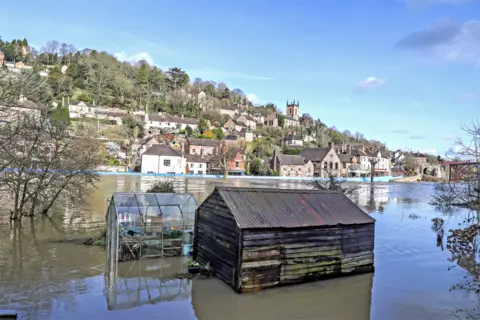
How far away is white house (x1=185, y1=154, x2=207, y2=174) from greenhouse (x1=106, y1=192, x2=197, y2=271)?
197ft

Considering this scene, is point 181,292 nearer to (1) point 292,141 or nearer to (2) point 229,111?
(1) point 292,141

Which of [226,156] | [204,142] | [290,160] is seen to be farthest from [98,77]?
[290,160]

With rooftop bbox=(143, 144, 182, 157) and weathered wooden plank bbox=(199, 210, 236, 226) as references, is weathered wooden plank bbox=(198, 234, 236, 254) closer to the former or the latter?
weathered wooden plank bbox=(199, 210, 236, 226)

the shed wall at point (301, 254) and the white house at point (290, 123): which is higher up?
the white house at point (290, 123)

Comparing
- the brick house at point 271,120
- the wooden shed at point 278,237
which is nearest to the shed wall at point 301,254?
the wooden shed at point 278,237

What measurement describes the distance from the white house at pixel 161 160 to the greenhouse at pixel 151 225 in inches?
2091

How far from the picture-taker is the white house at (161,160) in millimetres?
68125

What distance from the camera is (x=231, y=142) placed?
90.1 metres

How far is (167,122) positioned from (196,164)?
65.2 feet

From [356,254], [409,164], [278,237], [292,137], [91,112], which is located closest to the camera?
[278,237]

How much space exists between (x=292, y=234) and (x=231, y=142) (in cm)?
7814

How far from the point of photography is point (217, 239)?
1283 centimetres

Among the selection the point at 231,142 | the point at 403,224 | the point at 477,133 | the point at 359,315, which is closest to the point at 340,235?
the point at 359,315

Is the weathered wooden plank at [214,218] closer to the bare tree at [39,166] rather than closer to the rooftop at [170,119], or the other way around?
the bare tree at [39,166]
